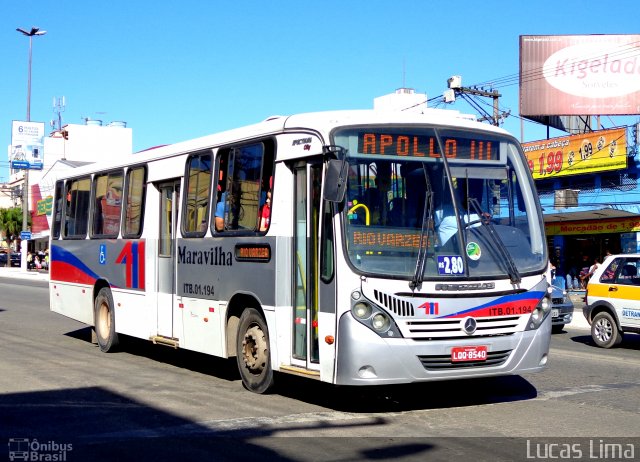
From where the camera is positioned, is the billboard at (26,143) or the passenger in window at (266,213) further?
the billboard at (26,143)

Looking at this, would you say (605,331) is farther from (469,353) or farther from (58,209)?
(58,209)

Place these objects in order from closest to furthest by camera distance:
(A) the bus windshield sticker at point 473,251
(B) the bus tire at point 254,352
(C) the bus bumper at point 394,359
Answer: (C) the bus bumper at point 394,359
(A) the bus windshield sticker at point 473,251
(B) the bus tire at point 254,352

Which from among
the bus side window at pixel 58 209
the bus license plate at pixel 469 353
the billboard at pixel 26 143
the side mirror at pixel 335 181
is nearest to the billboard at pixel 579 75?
the bus side window at pixel 58 209

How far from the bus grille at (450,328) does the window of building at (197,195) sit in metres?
3.77

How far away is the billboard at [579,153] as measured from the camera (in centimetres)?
3281

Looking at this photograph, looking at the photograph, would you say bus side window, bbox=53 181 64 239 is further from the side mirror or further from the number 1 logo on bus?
the side mirror

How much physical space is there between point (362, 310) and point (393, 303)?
1.02 ft

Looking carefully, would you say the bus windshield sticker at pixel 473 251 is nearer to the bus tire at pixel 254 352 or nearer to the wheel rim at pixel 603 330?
the bus tire at pixel 254 352

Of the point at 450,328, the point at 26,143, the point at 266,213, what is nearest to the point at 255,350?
the point at 266,213

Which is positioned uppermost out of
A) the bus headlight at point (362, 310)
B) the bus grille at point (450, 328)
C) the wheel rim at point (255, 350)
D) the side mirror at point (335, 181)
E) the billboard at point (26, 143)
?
the billboard at point (26, 143)

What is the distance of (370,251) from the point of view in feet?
27.5

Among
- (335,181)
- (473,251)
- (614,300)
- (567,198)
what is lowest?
(614,300)

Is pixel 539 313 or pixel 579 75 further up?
pixel 579 75

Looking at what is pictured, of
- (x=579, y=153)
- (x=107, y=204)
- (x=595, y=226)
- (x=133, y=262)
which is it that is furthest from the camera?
(x=579, y=153)
